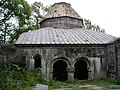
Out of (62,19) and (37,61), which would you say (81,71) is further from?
(62,19)

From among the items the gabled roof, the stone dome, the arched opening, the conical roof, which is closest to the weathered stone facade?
the arched opening

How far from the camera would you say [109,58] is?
57.2 feet

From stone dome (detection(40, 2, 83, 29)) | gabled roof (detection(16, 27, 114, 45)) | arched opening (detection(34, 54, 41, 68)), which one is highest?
stone dome (detection(40, 2, 83, 29))

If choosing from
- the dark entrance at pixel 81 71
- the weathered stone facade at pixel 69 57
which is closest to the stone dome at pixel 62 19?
the dark entrance at pixel 81 71

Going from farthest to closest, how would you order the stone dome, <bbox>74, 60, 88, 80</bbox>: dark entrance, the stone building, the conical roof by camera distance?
the conical roof
the stone dome
<bbox>74, 60, 88, 80</bbox>: dark entrance
the stone building

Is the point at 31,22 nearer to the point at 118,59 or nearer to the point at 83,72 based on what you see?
the point at 83,72

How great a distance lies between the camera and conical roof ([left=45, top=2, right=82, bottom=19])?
2347cm

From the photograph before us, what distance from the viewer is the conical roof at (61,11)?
77.0ft

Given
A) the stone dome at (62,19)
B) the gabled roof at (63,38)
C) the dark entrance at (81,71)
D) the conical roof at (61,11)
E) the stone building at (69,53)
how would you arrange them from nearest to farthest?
the stone building at (69,53) < the gabled roof at (63,38) < the dark entrance at (81,71) < the stone dome at (62,19) < the conical roof at (61,11)

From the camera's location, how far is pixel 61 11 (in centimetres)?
2384

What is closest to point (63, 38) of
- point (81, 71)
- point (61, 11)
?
point (81, 71)

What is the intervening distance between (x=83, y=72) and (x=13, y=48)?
694 cm

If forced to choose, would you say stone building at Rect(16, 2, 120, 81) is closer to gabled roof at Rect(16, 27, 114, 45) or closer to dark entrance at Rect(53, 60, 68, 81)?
gabled roof at Rect(16, 27, 114, 45)

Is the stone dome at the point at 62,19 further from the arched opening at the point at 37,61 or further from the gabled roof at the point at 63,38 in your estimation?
the arched opening at the point at 37,61
